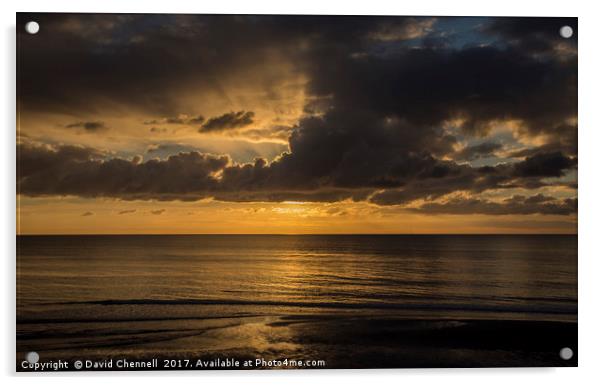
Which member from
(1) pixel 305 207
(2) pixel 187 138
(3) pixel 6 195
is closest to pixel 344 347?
(1) pixel 305 207

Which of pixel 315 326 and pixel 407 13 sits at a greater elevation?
pixel 407 13

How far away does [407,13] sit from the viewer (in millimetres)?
4270

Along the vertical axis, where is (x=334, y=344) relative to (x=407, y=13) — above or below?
below

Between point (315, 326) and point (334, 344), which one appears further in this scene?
point (315, 326)

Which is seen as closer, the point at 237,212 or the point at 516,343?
the point at 516,343

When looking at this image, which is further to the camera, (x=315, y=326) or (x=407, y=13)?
(x=315, y=326)

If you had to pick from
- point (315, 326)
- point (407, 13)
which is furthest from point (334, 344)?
point (407, 13)

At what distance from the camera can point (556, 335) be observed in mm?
4223

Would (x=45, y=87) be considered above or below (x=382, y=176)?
above

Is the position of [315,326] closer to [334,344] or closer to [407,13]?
[334,344]

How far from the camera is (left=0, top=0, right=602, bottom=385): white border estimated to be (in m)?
4.00

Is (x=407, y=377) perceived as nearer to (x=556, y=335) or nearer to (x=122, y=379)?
(x=556, y=335)

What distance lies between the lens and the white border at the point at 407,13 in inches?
157

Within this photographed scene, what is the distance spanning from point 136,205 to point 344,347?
214 cm
